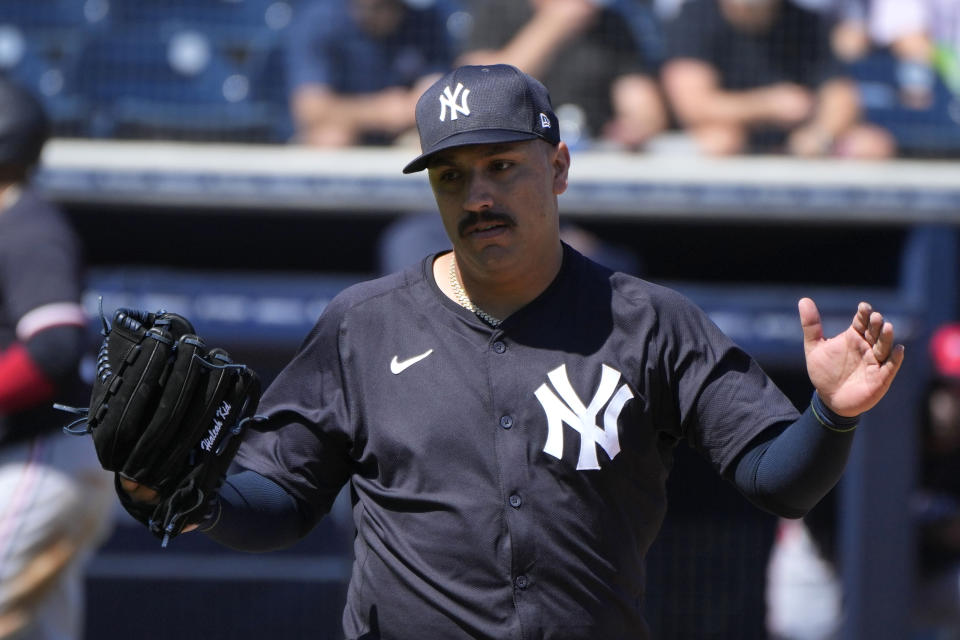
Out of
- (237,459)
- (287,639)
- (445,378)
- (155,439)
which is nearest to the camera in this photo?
(155,439)

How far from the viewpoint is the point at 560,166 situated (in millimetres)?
2449

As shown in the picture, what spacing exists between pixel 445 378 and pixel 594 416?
0.86ft

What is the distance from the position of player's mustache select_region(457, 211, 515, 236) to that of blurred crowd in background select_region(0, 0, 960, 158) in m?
3.80

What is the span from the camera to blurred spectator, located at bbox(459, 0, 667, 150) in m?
6.08

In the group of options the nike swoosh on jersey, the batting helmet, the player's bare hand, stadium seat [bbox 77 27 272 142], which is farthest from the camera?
stadium seat [bbox 77 27 272 142]

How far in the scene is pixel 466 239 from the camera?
230cm

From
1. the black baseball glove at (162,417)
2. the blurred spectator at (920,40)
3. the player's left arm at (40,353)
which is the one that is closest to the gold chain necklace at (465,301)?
the black baseball glove at (162,417)

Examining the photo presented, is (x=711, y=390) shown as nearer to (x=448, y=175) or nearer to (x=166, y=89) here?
(x=448, y=175)

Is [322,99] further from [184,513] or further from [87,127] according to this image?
[184,513]

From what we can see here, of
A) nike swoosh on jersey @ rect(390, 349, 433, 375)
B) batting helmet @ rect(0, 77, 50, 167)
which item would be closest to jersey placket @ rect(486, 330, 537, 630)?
nike swoosh on jersey @ rect(390, 349, 433, 375)

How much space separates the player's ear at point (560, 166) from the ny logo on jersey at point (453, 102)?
0.66 ft

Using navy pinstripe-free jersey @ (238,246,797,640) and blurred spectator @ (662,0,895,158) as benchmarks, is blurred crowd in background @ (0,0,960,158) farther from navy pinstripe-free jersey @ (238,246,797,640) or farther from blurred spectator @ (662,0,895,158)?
navy pinstripe-free jersey @ (238,246,797,640)

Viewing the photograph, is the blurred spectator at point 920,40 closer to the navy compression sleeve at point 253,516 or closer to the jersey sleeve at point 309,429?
the jersey sleeve at point 309,429

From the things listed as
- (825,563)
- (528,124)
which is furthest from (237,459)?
(825,563)
